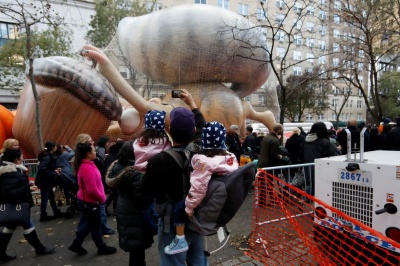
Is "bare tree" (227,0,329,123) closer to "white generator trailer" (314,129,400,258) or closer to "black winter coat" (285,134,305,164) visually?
"black winter coat" (285,134,305,164)

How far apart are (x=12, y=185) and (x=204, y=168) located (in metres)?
2.95

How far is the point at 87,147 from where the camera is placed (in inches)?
169

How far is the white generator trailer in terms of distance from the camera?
2883 mm

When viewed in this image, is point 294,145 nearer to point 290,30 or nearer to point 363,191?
point 290,30

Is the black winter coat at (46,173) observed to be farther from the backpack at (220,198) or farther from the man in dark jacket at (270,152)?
the backpack at (220,198)

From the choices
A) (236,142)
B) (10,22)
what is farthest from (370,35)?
(10,22)

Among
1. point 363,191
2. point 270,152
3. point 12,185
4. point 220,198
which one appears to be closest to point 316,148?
point 270,152

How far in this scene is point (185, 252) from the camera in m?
2.66

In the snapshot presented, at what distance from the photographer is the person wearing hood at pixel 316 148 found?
18.8 feet

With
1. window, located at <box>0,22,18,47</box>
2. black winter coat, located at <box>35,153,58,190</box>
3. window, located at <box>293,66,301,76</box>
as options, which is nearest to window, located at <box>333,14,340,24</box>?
black winter coat, located at <box>35,153,58,190</box>

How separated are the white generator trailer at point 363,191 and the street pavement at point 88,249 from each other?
4.13ft

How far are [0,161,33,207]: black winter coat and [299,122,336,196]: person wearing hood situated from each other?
14.9 ft

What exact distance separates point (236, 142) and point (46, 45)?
1513cm

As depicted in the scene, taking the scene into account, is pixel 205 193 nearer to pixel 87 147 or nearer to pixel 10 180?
pixel 87 147
